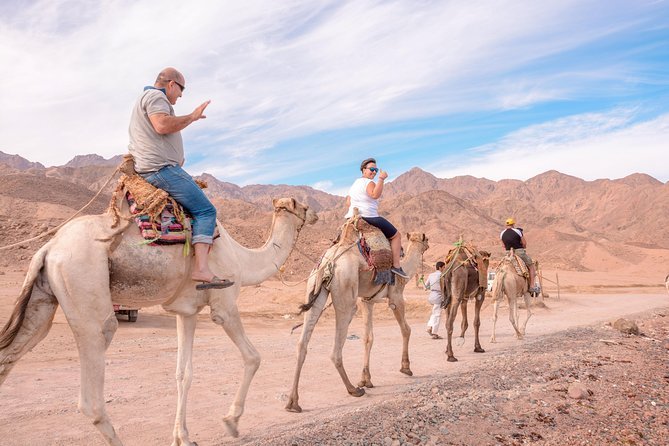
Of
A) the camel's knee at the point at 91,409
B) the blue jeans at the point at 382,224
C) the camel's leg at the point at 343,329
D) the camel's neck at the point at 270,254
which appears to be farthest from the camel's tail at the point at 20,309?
the blue jeans at the point at 382,224

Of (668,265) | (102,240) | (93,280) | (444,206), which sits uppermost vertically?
(444,206)

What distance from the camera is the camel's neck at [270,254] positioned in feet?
19.7

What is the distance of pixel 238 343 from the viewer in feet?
19.0

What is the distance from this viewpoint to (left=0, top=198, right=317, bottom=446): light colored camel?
4.35 m

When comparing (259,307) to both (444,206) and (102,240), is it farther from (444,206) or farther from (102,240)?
(444,206)

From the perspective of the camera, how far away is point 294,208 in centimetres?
682

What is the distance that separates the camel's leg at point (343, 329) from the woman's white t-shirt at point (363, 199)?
155 cm

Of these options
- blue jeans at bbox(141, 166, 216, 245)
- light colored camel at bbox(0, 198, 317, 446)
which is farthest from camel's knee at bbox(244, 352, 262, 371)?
blue jeans at bbox(141, 166, 216, 245)

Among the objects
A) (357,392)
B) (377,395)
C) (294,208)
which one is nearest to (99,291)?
(294,208)

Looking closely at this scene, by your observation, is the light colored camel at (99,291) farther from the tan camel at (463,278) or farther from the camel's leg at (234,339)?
the tan camel at (463,278)

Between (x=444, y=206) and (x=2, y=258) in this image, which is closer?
(x=2, y=258)

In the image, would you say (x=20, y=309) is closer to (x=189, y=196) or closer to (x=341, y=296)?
(x=189, y=196)

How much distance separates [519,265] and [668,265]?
66.6 meters

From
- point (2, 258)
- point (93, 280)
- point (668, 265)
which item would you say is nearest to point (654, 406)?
point (93, 280)
